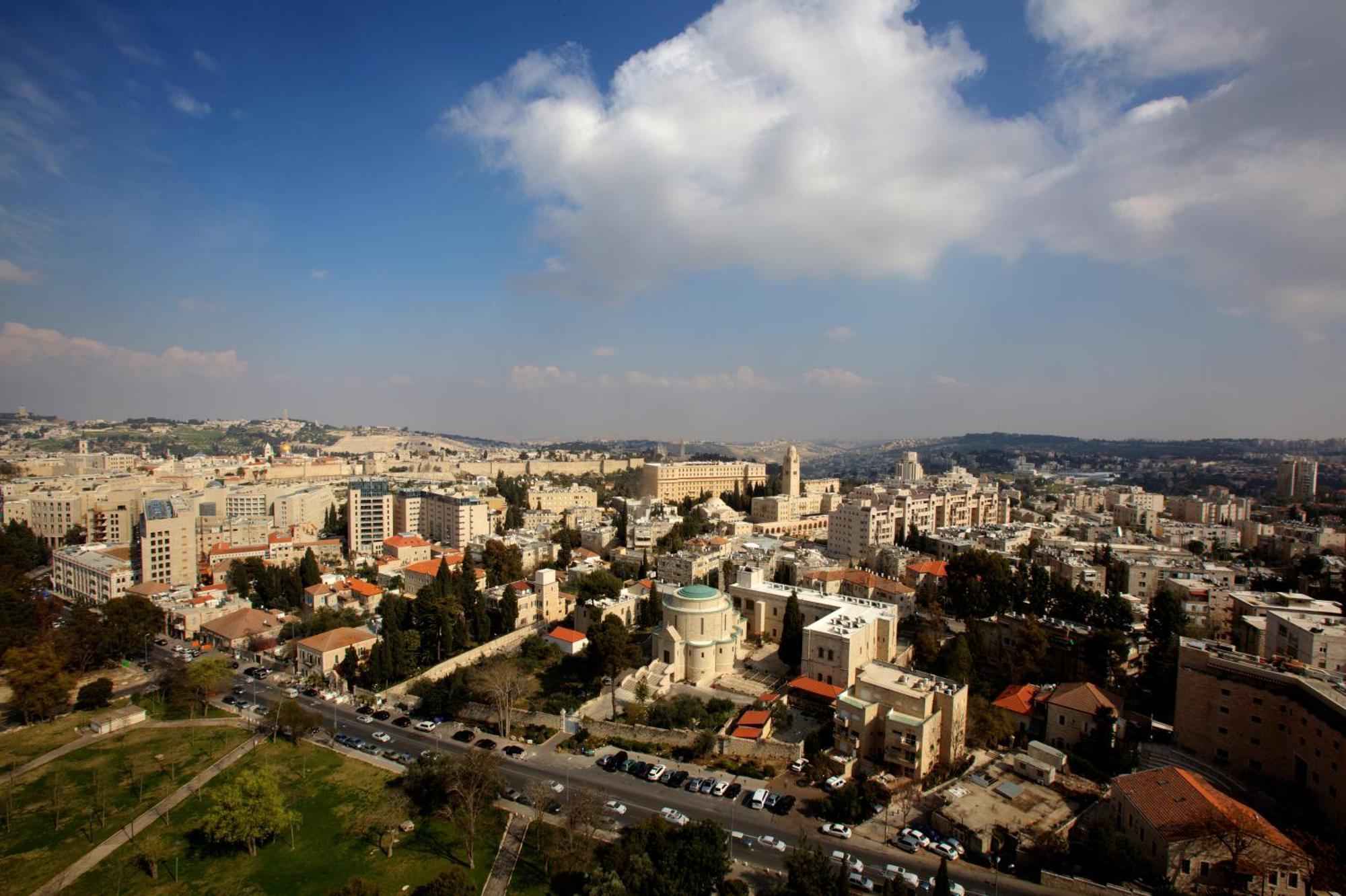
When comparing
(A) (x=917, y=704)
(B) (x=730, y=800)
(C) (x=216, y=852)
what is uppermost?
(A) (x=917, y=704)

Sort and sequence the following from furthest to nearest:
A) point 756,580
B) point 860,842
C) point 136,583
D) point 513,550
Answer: point 513,550 → point 136,583 → point 756,580 → point 860,842

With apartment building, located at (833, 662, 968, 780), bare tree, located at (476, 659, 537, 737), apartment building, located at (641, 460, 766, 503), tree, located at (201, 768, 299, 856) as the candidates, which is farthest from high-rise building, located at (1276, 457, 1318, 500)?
tree, located at (201, 768, 299, 856)

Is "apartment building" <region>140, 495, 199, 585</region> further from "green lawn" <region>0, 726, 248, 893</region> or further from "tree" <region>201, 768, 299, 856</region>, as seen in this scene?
"tree" <region>201, 768, 299, 856</region>

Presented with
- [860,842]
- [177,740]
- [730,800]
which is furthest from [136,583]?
[860,842]

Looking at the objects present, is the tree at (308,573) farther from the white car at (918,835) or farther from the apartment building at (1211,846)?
the apartment building at (1211,846)

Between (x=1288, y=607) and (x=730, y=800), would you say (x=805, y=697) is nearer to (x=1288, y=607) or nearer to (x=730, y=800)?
(x=730, y=800)

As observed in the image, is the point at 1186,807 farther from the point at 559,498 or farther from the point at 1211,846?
the point at 559,498

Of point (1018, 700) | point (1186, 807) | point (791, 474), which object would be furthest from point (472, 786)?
point (791, 474)
